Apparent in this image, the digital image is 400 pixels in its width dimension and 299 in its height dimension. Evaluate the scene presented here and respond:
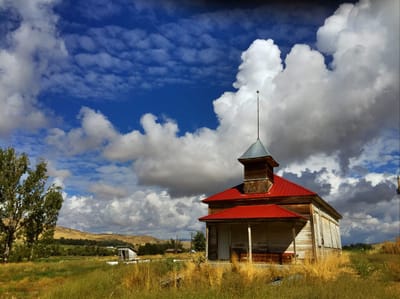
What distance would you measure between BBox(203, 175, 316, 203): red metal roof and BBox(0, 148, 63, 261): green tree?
22.6 m

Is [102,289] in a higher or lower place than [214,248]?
lower

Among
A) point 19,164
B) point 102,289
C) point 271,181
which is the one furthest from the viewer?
point 19,164

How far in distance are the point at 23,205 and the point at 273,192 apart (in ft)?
92.6

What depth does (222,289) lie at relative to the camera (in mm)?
10609

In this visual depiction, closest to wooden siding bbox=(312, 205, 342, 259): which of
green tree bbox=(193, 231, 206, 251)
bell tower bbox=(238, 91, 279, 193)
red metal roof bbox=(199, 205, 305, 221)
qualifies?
red metal roof bbox=(199, 205, 305, 221)

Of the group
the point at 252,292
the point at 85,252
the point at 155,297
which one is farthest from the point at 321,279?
the point at 85,252

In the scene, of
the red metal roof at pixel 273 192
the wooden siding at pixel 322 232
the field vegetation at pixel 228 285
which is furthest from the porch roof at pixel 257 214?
the field vegetation at pixel 228 285

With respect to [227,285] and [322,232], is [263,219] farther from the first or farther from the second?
[227,285]

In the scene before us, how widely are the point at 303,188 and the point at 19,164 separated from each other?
31.5 meters

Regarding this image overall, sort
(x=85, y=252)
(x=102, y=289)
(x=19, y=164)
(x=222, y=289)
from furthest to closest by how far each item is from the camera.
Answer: (x=85, y=252)
(x=19, y=164)
(x=102, y=289)
(x=222, y=289)

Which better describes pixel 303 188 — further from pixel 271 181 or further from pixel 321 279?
pixel 321 279

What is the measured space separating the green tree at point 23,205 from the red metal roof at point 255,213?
24.1 m

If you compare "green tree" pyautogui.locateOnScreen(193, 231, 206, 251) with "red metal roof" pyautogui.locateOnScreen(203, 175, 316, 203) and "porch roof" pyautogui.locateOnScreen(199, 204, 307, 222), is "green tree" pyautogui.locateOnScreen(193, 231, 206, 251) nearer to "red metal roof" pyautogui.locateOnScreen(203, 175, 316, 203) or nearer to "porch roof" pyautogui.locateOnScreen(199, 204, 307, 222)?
"red metal roof" pyautogui.locateOnScreen(203, 175, 316, 203)

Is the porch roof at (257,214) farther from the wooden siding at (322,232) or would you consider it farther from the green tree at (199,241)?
the green tree at (199,241)
